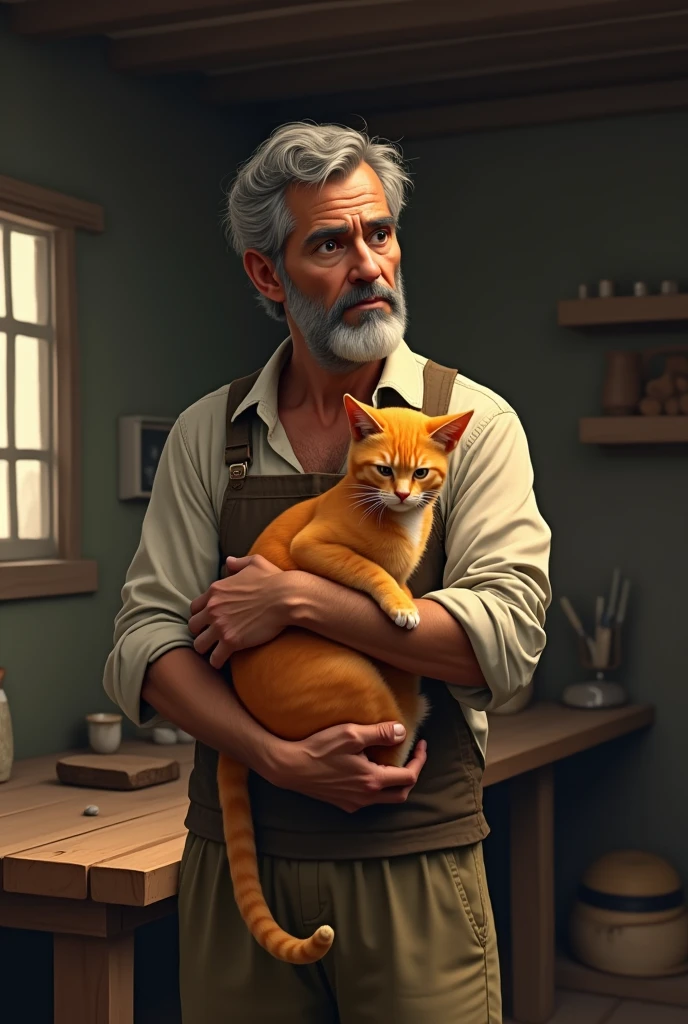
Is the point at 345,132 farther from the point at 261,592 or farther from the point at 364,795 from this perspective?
the point at 364,795

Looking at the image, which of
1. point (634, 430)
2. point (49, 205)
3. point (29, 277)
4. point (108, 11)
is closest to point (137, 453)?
point (29, 277)

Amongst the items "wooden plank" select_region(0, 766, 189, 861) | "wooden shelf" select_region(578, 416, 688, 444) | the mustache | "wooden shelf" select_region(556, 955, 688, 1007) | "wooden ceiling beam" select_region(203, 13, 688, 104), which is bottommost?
"wooden shelf" select_region(556, 955, 688, 1007)

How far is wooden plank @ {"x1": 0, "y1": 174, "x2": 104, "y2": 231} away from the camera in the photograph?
345cm

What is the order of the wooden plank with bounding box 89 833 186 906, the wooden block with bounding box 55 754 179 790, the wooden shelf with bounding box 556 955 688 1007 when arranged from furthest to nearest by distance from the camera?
the wooden shelf with bounding box 556 955 688 1007
the wooden block with bounding box 55 754 179 790
the wooden plank with bounding box 89 833 186 906

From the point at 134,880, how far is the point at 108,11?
7.54 ft

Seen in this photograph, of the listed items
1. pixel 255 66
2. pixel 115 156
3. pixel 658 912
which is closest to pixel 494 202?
pixel 255 66

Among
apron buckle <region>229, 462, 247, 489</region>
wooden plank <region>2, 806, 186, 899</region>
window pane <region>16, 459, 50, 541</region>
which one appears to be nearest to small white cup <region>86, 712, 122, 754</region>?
window pane <region>16, 459, 50, 541</region>

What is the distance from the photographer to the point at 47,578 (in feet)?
11.8

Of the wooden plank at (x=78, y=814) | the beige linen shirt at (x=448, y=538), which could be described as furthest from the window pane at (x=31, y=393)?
the beige linen shirt at (x=448, y=538)

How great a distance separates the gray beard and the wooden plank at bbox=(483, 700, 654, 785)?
1.93 meters

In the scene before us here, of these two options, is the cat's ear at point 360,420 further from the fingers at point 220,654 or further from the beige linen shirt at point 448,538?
the fingers at point 220,654

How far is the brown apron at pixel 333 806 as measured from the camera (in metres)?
1.63

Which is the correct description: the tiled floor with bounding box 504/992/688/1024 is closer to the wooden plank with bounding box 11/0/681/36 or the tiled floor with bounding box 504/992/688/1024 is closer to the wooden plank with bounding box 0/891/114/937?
the wooden plank with bounding box 0/891/114/937

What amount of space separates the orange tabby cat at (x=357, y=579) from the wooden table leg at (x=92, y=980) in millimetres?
811
